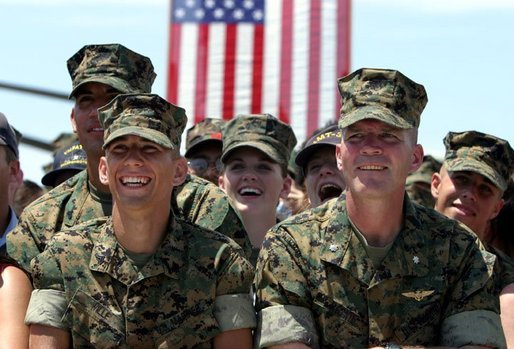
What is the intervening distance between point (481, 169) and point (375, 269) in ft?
6.29

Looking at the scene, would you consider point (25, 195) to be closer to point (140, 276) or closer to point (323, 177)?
point (323, 177)

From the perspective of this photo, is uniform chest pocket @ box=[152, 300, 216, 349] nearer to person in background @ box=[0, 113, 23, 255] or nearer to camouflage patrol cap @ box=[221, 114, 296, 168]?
person in background @ box=[0, 113, 23, 255]

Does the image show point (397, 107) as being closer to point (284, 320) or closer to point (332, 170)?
point (284, 320)

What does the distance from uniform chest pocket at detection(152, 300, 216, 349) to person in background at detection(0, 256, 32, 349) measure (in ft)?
2.13

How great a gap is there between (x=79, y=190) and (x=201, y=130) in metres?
2.56

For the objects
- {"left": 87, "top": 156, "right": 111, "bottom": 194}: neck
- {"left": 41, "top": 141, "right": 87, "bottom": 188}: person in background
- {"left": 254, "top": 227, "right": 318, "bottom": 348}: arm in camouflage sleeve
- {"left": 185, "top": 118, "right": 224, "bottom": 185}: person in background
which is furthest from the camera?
{"left": 185, "top": 118, "right": 224, "bottom": 185}: person in background

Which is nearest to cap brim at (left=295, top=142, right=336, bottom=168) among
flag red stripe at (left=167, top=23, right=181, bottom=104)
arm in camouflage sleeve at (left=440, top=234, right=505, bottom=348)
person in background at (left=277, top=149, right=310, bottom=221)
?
person in background at (left=277, top=149, right=310, bottom=221)

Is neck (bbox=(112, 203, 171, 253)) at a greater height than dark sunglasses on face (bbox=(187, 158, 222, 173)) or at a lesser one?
greater

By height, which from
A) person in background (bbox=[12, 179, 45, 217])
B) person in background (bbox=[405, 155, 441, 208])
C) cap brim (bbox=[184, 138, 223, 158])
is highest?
cap brim (bbox=[184, 138, 223, 158])

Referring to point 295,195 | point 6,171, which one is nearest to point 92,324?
point 6,171

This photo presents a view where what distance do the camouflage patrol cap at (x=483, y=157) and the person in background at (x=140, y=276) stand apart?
2217mm

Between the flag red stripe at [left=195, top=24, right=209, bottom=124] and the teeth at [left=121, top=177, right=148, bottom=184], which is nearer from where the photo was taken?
the teeth at [left=121, top=177, right=148, bottom=184]

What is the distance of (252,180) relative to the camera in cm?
760

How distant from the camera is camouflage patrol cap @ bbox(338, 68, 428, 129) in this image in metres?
5.54
